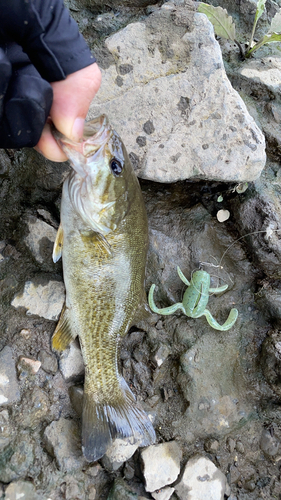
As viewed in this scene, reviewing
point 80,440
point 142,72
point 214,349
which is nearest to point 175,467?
point 80,440

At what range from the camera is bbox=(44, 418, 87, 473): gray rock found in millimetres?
2926

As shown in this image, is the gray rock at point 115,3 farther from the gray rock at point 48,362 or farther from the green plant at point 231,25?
the gray rock at point 48,362

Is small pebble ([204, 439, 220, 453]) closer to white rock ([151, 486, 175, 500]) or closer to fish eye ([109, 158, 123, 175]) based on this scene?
white rock ([151, 486, 175, 500])

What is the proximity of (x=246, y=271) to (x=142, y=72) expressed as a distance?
85.7 inches

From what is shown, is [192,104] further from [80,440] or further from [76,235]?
[80,440]

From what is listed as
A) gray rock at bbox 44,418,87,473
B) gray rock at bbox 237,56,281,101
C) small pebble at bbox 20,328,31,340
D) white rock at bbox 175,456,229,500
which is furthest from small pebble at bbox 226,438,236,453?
gray rock at bbox 237,56,281,101

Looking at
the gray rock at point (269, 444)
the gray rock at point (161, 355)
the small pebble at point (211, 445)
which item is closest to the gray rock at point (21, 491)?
the gray rock at point (161, 355)

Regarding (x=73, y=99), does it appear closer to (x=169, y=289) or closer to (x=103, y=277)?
(x=103, y=277)

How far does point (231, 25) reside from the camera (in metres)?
3.65

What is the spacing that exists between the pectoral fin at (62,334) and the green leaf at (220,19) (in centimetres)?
324

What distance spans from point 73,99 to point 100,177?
1.92 feet

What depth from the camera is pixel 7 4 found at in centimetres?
194

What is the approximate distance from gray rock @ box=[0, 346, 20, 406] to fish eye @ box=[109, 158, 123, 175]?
70.5 inches

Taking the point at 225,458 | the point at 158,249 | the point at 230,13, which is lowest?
the point at 225,458
